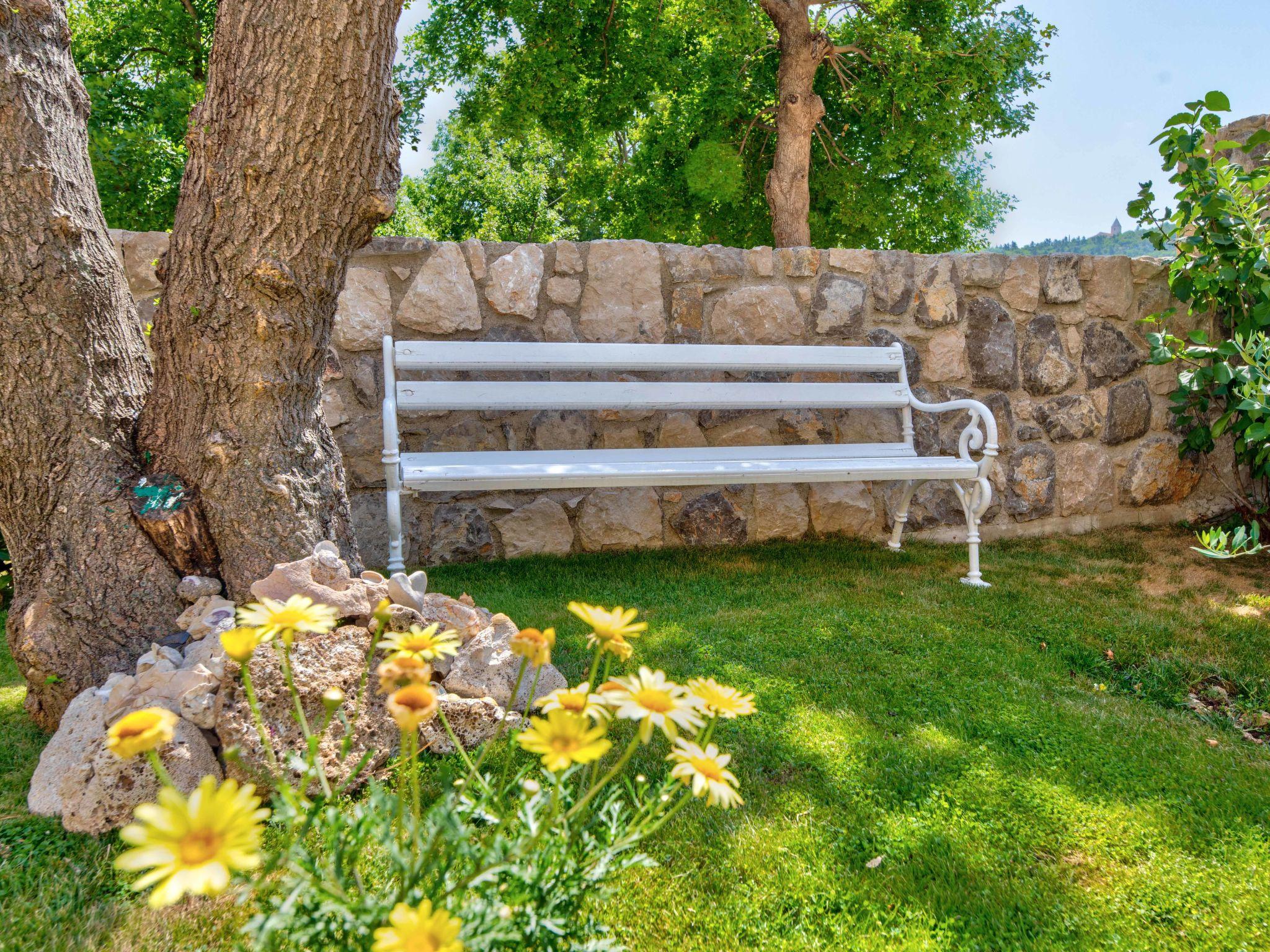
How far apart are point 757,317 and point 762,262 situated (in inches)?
9.8

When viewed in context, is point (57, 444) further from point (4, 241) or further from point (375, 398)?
point (375, 398)

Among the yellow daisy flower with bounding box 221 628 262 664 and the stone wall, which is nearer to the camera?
the yellow daisy flower with bounding box 221 628 262 664

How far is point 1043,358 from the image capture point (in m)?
4.11

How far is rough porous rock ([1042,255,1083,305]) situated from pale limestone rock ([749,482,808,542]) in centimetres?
162

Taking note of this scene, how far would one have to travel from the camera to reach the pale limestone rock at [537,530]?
3.46 meters

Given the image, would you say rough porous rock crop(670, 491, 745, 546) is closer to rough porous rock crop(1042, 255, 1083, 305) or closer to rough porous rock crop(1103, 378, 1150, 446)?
rough porous rock crop(1042, 255, 1083, 305)

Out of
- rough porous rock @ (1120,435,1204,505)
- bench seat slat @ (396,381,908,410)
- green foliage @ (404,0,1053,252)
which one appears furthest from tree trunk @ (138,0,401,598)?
green foliage @ (404,0,1053,252)

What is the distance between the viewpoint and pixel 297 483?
77.4 inches

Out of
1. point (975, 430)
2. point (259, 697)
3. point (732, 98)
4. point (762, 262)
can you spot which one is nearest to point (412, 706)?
point (259, 697)

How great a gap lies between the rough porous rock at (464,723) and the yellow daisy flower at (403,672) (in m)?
0.95

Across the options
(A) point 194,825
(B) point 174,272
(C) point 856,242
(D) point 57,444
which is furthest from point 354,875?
(C) point 856,242

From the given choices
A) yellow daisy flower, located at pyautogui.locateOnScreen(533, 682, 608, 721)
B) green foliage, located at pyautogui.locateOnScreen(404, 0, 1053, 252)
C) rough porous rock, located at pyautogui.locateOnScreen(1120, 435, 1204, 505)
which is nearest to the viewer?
yellow daisy flower, located at pyautogui.locateOnScreen(533, 682, 608, 721)

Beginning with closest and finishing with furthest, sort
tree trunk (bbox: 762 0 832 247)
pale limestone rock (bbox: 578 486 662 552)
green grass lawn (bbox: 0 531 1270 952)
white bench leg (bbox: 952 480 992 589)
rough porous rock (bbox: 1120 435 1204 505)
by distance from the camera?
1. green grass lawn (bbox: 0 531 1270 952)
2. white bench leg (bbox: 952 480 992 589)
3. pale limestone rock (bbox: 578 486 662 552)
4. rough porous rock (bbox: 1120 435 1204 505)
5. tree trunk (bbox: 762 0 832 247)

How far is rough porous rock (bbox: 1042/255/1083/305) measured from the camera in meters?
4.09
